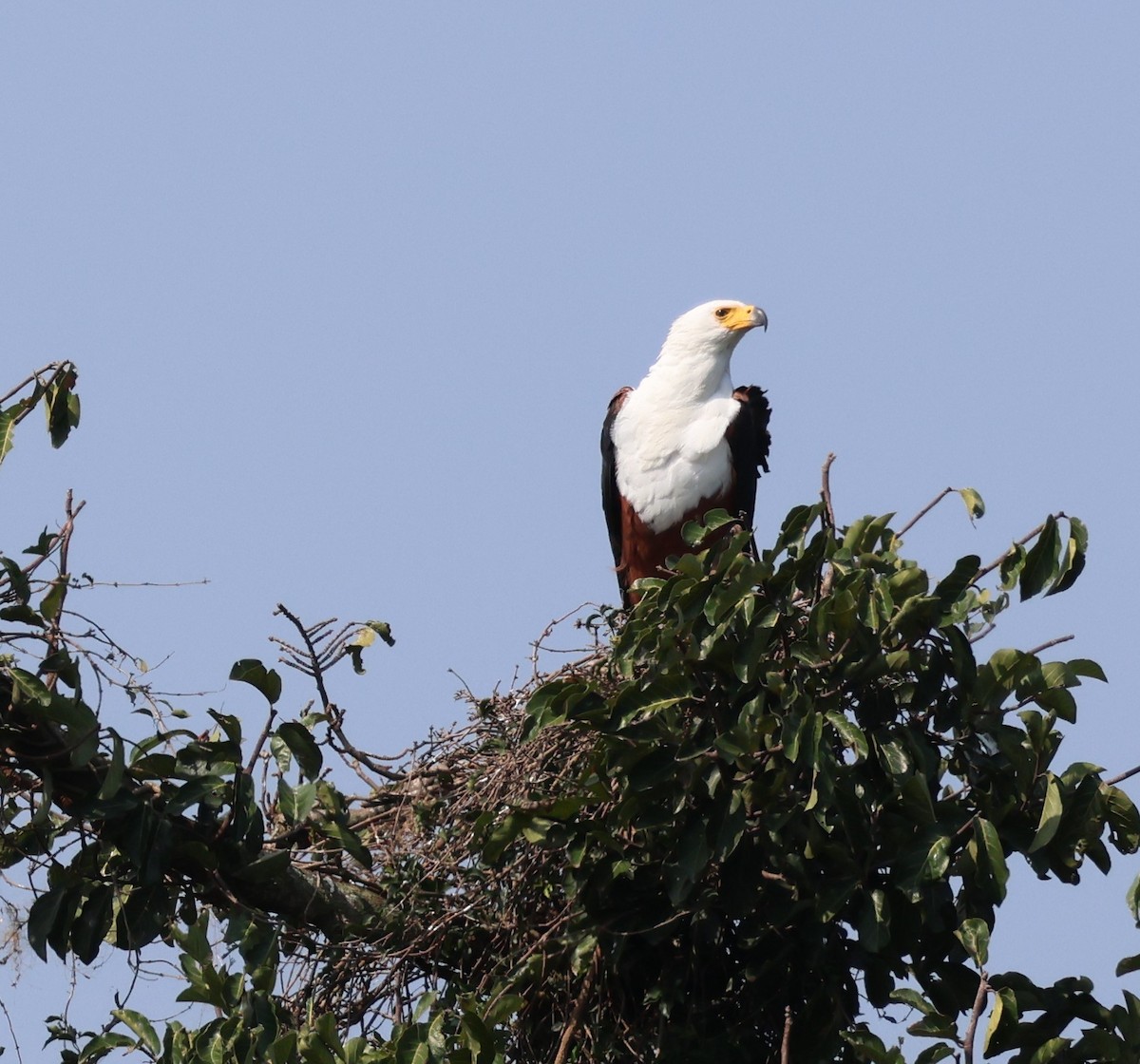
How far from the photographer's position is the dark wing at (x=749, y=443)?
7.21m

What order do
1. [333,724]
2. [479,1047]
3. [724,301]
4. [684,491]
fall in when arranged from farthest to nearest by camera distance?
[724,301], [684,491], [333,724], [479,1047]

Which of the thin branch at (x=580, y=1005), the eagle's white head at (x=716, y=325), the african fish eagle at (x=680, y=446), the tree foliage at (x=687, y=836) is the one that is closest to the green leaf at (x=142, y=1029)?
the tree foliage at (x=687, y=836)

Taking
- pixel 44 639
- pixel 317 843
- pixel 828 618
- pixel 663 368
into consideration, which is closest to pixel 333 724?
pixel 317 843

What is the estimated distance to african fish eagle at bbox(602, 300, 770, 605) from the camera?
7156 mm

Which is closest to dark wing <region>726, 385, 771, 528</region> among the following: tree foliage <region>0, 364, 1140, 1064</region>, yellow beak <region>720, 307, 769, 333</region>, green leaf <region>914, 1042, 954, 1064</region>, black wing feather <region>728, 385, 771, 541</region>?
black wing feather <region>728, 385, 771, 541</region>

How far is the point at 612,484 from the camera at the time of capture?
24.5 ft

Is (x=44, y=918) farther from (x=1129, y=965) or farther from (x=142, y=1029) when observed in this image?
(x=1129, y=965)

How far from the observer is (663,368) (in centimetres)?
752

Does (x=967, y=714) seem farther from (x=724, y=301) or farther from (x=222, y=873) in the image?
(x=724, y=301)

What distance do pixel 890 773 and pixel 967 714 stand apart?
0.26 m

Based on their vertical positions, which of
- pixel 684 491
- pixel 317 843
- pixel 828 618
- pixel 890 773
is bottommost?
pixel 890 773

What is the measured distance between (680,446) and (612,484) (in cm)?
40

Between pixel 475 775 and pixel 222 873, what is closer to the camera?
pixel 222 873

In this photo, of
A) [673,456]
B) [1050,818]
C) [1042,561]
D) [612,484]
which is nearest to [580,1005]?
[1050,818]
